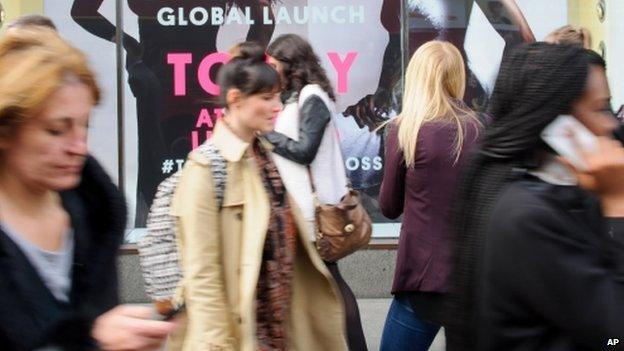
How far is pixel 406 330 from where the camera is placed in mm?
5336

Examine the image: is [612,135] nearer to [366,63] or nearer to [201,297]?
[201,297]

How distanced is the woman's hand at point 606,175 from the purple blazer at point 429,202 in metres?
2.34

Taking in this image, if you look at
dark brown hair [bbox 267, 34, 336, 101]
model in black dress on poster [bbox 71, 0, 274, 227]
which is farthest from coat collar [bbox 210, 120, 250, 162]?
model in black dress on poster [bbox 71, 0, 274, 227]

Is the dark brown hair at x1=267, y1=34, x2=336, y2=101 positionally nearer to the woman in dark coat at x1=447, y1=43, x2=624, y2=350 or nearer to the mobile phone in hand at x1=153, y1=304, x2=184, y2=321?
the mobile phone in hand at x1=153, y1=304, x2=184, y2=321

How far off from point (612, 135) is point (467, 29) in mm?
6382

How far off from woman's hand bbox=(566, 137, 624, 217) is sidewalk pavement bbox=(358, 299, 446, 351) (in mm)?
5067

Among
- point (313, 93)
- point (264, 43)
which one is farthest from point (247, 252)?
point (264, 43)

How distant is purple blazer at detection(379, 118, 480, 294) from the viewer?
5.11 meters

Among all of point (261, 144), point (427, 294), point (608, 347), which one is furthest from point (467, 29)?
point (608, 347)

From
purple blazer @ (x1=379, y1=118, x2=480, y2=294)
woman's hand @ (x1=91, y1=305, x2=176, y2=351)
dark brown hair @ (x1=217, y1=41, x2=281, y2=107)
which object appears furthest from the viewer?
purple blazer @ (x1=379, y1=118, x2=480, y2=294)

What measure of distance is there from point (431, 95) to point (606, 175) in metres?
2.58

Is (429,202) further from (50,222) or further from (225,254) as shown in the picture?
(50,222)

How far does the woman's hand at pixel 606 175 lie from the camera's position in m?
2.66

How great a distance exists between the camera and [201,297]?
391 centimetres
